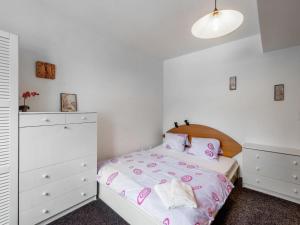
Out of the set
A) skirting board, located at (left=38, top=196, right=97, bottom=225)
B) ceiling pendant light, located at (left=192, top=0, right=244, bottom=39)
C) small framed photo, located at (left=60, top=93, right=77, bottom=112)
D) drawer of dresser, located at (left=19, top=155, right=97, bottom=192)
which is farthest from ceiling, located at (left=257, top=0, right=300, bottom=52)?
skirting board, located at (left=38, top=196, right=97, bottom=225)

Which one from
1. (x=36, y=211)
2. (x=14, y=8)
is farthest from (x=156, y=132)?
(x=14, y=8)

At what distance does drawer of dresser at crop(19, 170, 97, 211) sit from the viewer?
4.85ft

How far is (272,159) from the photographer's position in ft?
Result: 7.23

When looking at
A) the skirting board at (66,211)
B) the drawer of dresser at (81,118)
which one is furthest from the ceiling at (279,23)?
the skirting board at (66,211)

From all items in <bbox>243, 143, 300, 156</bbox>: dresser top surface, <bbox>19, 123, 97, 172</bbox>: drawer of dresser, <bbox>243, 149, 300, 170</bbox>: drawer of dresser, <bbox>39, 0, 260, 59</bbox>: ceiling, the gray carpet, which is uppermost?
<bbox>39, 0, 260, 59</bbox>: ceiling

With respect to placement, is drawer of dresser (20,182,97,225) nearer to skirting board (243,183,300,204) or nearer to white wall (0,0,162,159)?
white wall (0,0,162,159)

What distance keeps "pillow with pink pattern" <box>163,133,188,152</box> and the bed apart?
0.49ft

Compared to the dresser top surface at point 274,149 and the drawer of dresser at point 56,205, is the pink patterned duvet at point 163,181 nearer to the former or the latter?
the drawer of dresser at point 56,205

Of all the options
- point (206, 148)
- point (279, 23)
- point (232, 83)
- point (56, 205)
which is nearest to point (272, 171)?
point (206, 148)

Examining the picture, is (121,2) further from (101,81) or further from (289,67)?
(289,67)

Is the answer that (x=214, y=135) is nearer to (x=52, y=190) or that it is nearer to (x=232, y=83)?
(x=232, y=83)

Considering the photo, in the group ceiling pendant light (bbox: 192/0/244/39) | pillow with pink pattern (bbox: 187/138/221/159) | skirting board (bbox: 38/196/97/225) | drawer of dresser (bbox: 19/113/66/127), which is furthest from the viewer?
pillow with pink pattern (bbox: 187/138/221/159)

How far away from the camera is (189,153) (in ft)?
9.34

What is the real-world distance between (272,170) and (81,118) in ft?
8.90
